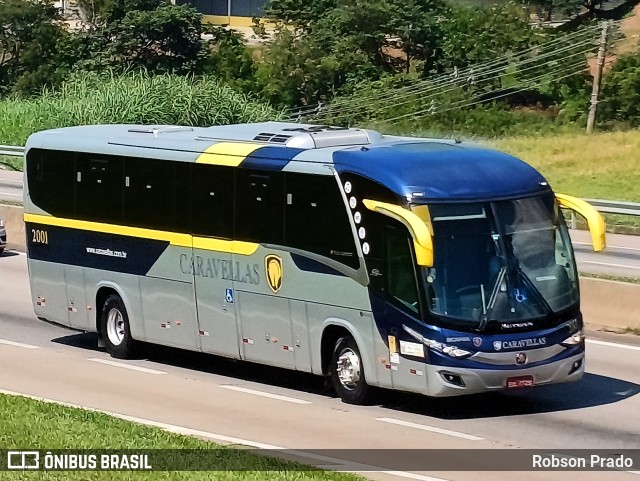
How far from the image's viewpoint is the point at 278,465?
1154 cm

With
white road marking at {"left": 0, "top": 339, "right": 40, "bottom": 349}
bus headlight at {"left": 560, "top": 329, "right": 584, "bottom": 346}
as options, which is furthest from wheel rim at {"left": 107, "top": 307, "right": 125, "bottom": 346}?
bus headlight at {"left": 560, "top": 329, "right": 584, "bottom": 346}

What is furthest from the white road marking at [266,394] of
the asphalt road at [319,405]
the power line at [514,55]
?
the power line at [514,55]

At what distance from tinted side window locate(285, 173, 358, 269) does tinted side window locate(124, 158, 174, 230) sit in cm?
226

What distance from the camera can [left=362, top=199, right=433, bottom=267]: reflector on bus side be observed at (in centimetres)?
1440

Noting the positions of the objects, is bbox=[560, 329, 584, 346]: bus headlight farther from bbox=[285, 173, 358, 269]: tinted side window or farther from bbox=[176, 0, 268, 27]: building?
bbox=[176, 0, 268, 27]: building

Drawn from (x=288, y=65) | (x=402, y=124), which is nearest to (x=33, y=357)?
(x=402, y=124)

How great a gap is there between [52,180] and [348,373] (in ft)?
20.0

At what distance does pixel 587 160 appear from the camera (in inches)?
2095

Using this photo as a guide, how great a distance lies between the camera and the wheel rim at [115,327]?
19.3 m

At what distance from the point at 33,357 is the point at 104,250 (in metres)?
1.69

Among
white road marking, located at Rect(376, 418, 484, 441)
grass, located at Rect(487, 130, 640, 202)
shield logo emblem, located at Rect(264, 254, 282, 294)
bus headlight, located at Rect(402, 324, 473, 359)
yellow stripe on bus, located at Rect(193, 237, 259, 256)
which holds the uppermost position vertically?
yellow stripe on bus, located at Rect(193, 237, 259, 256)

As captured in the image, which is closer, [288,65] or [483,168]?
[483,168]

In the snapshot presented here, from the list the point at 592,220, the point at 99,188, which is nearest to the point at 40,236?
the point at 99,188

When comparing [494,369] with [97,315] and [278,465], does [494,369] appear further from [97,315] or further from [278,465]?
[97,315]
